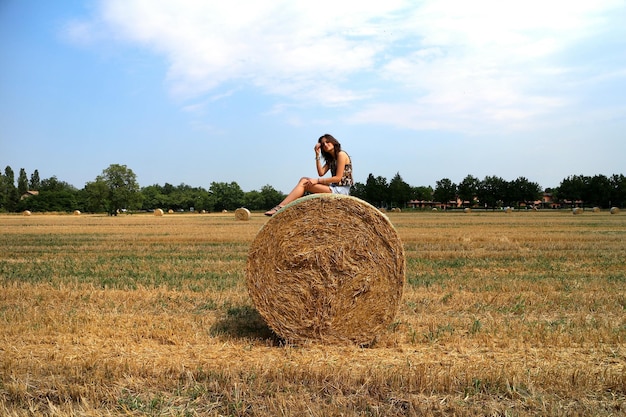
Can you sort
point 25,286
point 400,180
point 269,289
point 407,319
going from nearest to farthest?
A: point 269,289
point 407,319
point 25,286
point 400,180

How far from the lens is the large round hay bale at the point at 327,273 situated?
5.64 metres

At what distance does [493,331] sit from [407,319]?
1081 millimetres

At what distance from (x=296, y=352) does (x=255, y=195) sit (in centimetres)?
11349

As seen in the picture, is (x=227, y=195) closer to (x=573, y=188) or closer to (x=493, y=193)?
(x=493, y=193)

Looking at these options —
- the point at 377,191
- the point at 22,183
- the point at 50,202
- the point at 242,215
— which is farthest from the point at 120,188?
the point at 22,183

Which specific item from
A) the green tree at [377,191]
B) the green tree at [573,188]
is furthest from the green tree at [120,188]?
the green tree at [573,188]

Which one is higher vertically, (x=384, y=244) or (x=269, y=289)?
(x=384, y=244)

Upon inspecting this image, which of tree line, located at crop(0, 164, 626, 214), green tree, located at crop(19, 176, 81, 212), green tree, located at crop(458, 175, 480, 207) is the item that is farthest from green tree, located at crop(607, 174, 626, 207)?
green tree, located at crop(19, 176, 81, 212)

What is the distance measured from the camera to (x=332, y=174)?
22.2 feet

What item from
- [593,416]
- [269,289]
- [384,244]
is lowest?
[593,416]

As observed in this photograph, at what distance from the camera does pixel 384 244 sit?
18.9ft

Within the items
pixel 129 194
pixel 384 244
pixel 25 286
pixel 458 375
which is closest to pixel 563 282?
pixel 384 244

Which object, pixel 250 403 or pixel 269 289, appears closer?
pixel 250 403

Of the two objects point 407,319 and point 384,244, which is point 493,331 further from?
point 384,244
